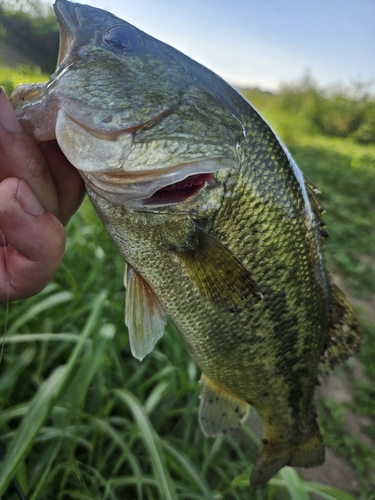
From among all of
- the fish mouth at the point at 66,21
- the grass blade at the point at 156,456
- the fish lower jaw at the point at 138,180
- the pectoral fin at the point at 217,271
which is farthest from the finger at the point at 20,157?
the grass blade at the point at 156,456

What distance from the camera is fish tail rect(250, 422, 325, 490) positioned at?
1345 millimetres

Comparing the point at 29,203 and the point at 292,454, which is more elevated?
the point at 29,203

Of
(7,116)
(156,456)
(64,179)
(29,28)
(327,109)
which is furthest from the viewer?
(327,109)

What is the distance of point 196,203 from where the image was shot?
938 mm

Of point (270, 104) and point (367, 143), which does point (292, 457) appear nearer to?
point (367, 143)

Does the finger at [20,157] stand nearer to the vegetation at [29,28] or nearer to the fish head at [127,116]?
the fish head at [127,116]

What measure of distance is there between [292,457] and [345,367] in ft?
7.01

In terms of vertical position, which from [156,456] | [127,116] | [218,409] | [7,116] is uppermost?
[127,116]

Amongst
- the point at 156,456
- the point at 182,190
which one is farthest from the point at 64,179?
the point at 156,456

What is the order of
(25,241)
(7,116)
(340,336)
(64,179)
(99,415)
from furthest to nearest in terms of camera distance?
(99,415) < (340,336) < (64,179) < (25,241) < (7,116)

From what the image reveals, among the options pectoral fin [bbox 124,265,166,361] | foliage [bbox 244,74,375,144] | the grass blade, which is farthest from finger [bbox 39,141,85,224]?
foliage [bbox 244,74,375,144]

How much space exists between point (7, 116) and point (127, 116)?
248mm

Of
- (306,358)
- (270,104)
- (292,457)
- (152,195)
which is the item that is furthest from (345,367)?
(270,104)

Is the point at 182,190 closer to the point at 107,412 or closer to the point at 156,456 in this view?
the point at 156,456
